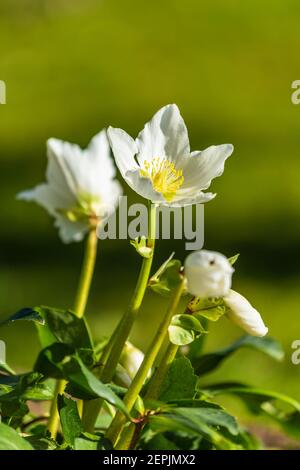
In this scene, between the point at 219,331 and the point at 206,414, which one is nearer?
the point at 206,414

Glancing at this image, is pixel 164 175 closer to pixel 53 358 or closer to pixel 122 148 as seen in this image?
pixel 122 148

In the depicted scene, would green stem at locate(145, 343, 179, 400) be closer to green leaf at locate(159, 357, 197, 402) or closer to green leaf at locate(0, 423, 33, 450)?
green leaf at locate(159, 357, 197, 402)

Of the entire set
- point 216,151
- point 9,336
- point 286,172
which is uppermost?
point 216,151

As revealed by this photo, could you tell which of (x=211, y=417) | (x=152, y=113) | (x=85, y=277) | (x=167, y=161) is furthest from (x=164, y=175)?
(x=152, y=113)

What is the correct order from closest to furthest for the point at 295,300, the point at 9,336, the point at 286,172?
1. the point at 9,336
2. the point at 295,300
3. the point at 286,172

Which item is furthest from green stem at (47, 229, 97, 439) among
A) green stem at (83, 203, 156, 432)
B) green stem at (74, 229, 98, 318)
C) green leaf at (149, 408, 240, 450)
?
green leaf at (149, 408, 240, 450)

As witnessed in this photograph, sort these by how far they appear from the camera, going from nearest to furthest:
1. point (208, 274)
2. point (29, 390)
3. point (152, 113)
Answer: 1. point (208, 274)
2. point (29, 390)
3. point (152, 113)

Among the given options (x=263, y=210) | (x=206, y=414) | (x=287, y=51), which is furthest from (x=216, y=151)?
(x=287, y=51)

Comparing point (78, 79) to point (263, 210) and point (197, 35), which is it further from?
point (263, 210)
